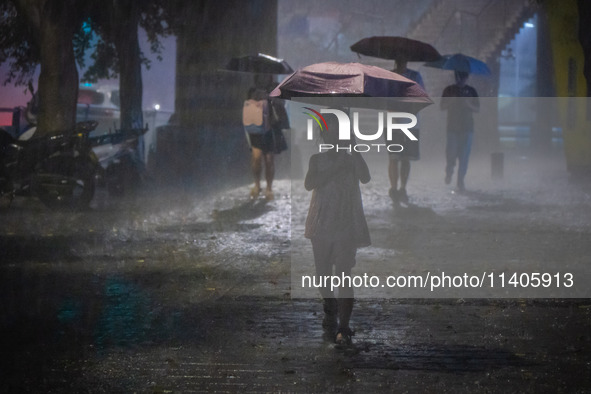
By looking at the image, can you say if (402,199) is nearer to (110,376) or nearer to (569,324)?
(569,324)

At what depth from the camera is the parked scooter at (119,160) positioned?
13.8m

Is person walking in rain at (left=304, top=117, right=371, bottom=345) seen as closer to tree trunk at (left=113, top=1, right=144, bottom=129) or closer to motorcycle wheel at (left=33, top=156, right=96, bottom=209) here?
motorcycle wheel at (left=33, top=156, right=96, bottom=209)

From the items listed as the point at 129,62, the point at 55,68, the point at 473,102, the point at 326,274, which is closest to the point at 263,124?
the point at 473,102

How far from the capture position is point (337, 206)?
212 inches

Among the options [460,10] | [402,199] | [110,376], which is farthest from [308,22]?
[110,376]

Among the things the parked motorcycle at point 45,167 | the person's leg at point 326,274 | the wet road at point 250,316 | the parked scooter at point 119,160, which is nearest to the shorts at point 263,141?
the wet road at point 250,316

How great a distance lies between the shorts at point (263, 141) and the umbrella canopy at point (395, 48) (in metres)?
2.07

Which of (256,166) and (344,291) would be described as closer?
(344,291)

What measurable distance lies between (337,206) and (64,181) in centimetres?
790

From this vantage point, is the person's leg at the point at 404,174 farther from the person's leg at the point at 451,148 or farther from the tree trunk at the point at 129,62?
the tree trunk at the point at 129,62

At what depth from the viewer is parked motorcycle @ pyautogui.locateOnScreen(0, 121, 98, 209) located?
478 inches

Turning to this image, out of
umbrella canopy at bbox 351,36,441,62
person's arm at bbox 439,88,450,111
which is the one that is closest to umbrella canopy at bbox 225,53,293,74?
umbrella canopy at bbox 351,36,441,62

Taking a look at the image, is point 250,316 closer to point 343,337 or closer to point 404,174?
point 343,337

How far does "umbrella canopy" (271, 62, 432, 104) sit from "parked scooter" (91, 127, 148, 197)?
26.6 feet
